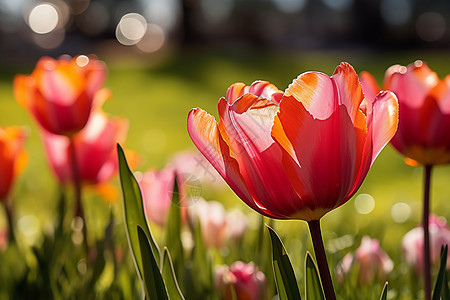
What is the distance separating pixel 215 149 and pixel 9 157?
52 cm

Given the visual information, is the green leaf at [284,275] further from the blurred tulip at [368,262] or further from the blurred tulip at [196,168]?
the blurred tulip at [368,262]

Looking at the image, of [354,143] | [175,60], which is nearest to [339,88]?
[354,143]

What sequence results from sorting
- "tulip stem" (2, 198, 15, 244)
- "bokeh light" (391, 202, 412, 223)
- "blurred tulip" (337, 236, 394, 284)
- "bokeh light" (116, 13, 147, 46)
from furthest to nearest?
"bokeh light" (116, 13, 147, 46) < "bokeh light" (391, 202, 412, 223) < "tulip stem" (2, 198, 15, 244) < "blurred tulip" (337, 236, 394, 284)

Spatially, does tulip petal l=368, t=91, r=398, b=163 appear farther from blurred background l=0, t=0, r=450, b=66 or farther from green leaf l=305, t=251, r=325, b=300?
blurred background l=0, t=0, r=450, b=66

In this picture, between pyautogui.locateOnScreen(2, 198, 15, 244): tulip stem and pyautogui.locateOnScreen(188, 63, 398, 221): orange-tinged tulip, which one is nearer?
pyautogui.locateOnScreen(188, 63, 398, 221): orange-tinged tulip

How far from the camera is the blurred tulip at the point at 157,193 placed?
3.17 ft

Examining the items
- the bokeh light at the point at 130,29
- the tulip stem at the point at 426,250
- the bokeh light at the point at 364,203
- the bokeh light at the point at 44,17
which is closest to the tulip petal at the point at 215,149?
the tulip stem at the point at 426,250

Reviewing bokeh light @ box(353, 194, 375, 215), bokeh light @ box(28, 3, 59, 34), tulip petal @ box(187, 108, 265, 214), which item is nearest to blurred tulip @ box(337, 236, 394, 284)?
tulip petal @ box(187, 108, 265, 214)

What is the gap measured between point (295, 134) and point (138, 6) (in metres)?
13.2

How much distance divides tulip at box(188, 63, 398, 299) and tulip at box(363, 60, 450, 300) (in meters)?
0.17

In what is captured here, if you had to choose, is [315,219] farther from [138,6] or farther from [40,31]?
[138,6]

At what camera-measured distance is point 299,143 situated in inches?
19.0

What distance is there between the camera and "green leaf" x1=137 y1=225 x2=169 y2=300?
0.51 metres

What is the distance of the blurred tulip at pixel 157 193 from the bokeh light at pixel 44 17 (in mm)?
10603
